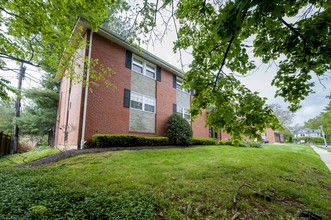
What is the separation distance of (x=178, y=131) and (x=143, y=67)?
203 inches

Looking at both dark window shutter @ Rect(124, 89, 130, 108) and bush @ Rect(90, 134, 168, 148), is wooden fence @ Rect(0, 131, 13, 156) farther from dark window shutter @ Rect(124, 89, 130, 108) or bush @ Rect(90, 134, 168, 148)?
dark window shutter @ Rect(124, 89, 130, 108)

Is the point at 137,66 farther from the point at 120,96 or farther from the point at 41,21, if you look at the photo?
the point at 41,21

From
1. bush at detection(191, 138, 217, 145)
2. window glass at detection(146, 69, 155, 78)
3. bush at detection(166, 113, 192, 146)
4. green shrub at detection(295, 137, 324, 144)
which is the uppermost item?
window glass at detection(146, 69, 155, 78)

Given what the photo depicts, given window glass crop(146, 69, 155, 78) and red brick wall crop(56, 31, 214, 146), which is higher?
window glass crop(146, 69, 155, 78)

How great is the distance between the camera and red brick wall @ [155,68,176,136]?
12286mm

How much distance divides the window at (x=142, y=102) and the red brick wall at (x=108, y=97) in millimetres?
770

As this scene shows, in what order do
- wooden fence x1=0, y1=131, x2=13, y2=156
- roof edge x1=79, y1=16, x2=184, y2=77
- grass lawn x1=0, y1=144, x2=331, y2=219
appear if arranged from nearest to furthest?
grass lawn x1=0, y1=144, x2=331, y2=219 → roof edge x1=79, y1=16, x2=184, y2=77 → wooden fence x1=0, y1=131, x2=13, y2=156

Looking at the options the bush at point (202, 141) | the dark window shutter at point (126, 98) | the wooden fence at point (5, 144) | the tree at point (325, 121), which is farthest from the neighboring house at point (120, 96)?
the tree at point (325, 121)

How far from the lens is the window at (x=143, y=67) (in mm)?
11359

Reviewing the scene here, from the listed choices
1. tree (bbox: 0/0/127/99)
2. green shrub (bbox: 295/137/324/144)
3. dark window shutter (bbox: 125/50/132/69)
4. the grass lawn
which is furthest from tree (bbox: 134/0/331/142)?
green shrub (bbox: 295/137/324/144)

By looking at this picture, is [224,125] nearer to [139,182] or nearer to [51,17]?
[139,182]

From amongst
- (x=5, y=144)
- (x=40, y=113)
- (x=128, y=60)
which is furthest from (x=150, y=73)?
(x=5, y=144)

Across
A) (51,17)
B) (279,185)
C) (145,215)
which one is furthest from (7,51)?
(279,185)

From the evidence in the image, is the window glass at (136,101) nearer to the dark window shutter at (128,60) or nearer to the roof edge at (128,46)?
the dark window shutter at (128,60)
